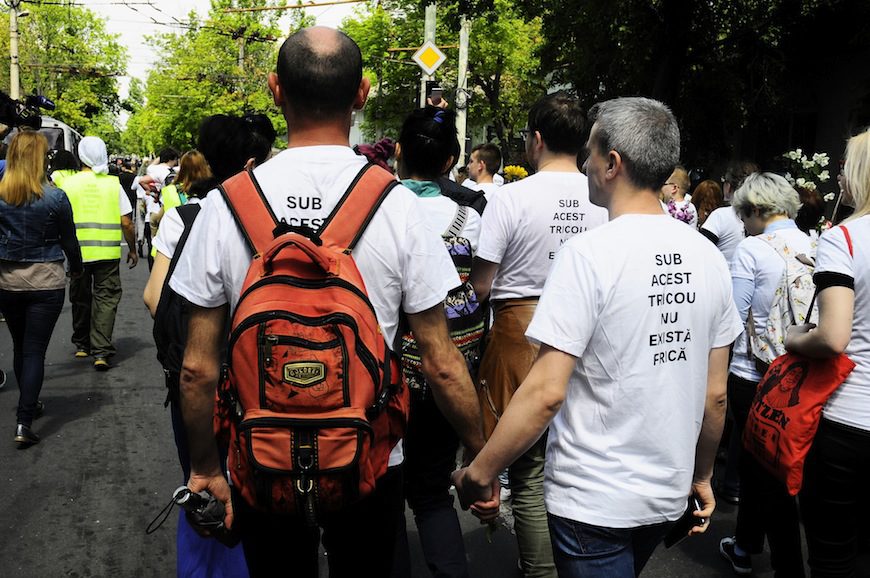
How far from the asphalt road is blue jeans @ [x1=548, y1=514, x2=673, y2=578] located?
2.47 feet

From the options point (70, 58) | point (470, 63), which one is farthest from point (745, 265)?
point (70, 58)

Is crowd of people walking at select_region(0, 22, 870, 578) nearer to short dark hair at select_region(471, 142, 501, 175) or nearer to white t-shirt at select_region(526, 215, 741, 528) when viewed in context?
white t-shirt at select_region(526, 215, 741, 528)

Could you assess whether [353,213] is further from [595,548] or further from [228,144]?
[228,144]

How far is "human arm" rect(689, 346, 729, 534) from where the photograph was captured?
233 cm

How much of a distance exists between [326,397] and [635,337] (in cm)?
83

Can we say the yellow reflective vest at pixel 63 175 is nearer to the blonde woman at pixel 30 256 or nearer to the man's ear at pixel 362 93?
A: the blonde woman at pixel 30 256

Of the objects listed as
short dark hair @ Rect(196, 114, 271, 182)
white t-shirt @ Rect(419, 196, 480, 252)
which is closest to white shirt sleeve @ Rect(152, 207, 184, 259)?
short dark hair @ Rect(196, 114, 271, 182)

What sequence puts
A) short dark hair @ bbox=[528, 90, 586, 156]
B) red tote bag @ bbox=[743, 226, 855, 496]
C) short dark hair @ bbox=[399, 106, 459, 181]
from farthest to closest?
short dark hair @ bbox=[528, 90, 586, 156] → short dark hair @ bbox=[399, 106, 459, 181] → red tote bag @ bbox=[743, 226, 855, 496]

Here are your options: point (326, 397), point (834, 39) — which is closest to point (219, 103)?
point (834, 39)

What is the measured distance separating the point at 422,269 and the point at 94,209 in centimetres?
613

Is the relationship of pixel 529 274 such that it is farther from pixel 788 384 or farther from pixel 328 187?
pixel 328 187

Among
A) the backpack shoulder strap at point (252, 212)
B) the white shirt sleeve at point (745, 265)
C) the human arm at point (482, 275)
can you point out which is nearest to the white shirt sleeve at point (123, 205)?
the human arm at point (482, 275)

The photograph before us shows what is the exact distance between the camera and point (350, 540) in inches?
84.6

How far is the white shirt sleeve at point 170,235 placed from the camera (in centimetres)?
320
